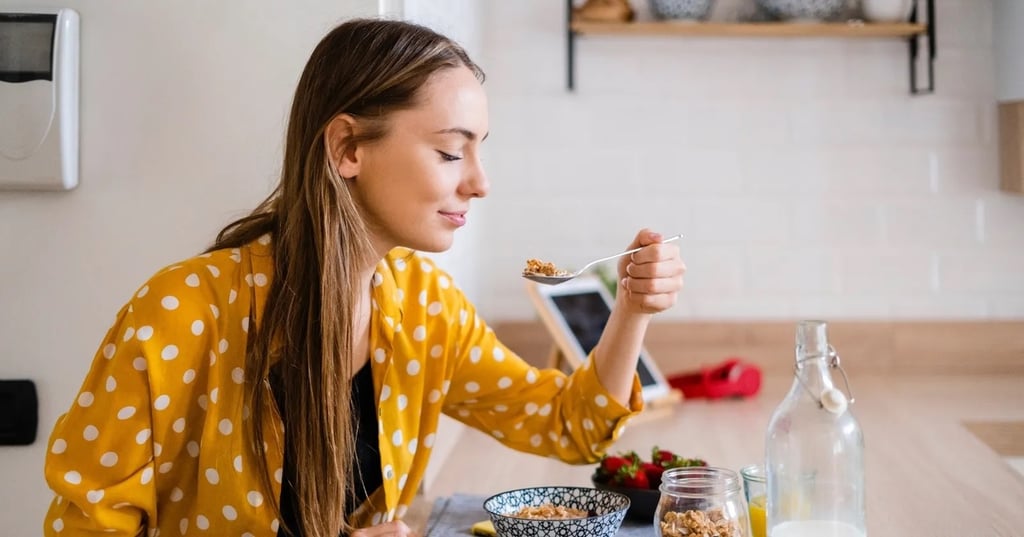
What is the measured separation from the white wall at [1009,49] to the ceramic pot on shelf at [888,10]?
8.5 inches

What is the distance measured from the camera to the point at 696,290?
8.68 ft

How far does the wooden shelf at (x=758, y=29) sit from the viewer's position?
243cm

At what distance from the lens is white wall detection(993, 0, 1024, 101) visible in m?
2.41

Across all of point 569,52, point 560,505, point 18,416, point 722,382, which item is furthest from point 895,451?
point 18,416

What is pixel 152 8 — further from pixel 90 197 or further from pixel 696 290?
pixel 696 290

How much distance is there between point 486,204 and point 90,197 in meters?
1.11

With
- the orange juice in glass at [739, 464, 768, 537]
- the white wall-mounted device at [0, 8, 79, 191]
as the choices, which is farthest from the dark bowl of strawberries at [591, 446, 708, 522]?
→ the white wall-mounted device at [0, 8, 79, 191]

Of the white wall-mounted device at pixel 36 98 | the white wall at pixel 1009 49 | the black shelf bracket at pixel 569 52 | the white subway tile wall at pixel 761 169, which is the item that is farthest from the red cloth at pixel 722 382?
the white wall-mounted device at pixel 36 98

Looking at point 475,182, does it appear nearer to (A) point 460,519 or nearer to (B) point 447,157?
(B) point 447,157

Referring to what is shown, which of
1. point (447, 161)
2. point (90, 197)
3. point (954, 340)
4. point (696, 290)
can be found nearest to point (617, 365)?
point (447, 161)

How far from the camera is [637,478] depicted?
1.48 meters

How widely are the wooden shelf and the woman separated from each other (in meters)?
1.09

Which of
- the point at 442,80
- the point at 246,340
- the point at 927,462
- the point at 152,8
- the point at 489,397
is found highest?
the point at 152,8

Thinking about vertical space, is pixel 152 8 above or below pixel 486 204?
above
